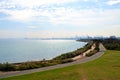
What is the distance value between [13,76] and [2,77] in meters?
1.10

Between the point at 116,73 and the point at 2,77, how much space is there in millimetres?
12100

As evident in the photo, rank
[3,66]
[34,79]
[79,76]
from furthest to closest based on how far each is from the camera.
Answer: [3,66], [79,76], [34,79]

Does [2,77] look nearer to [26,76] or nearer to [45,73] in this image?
[26,76]

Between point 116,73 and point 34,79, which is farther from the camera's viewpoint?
point 116,73

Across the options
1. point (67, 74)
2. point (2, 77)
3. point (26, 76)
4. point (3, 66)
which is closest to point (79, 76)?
point (67, 74)

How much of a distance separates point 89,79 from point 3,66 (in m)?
10.8

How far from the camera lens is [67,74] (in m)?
24.5

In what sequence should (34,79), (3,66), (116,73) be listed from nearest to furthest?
(34,79), (116,73), (3,66)

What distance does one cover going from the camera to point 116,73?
2533 cm

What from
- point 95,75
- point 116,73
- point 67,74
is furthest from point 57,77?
point 116,73

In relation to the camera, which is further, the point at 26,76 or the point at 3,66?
the point at 3,66

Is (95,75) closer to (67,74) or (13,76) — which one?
(67,74)

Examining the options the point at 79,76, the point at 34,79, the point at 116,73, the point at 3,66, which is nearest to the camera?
A: the point at 34,79

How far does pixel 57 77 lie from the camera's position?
74.8ft
